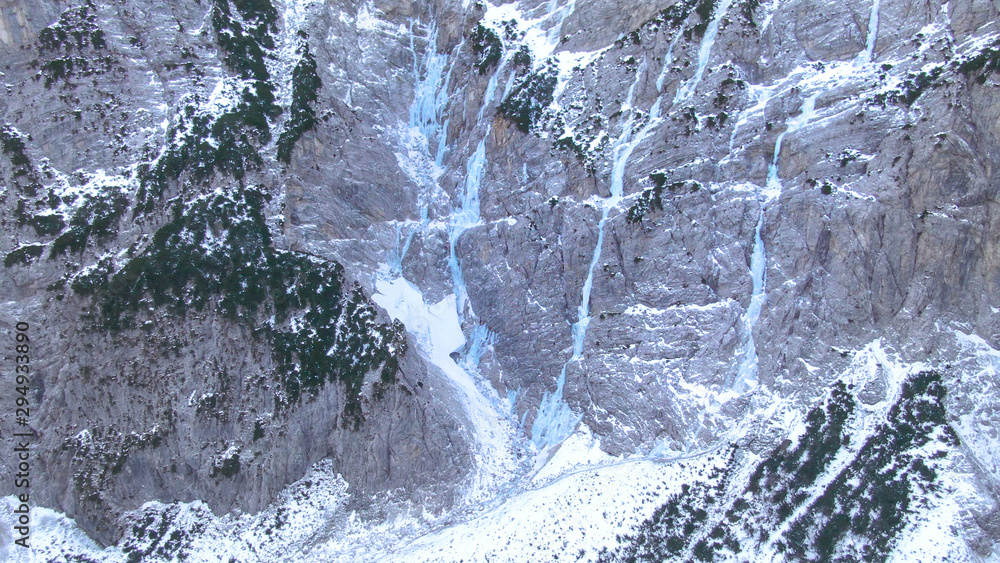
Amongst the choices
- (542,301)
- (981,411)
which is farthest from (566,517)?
(981,411)

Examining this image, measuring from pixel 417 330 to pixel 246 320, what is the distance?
11583 mm

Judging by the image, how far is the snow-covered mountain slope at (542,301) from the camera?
31.6 m

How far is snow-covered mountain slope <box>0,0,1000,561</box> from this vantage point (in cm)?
3158

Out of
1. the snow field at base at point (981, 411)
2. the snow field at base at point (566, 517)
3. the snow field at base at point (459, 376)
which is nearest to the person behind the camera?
the snow field at base at point (981, 411)

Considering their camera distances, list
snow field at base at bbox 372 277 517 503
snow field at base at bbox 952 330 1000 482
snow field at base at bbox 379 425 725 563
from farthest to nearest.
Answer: snow field at base at bbox 372 277 517 503, snow field at base at bbox 379 425 725 563, snow field at base at bbox 952 330 1000 482

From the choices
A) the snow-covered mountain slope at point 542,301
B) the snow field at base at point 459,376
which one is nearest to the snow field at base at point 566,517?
the snow-covered mountain slope at point 542,301

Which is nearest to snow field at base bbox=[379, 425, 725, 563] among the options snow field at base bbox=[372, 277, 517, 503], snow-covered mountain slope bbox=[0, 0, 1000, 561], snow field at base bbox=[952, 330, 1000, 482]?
snow-covered mountain slope bbox=[0, 0, 1000, 561]

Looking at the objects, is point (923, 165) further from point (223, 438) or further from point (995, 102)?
point (223, 438)

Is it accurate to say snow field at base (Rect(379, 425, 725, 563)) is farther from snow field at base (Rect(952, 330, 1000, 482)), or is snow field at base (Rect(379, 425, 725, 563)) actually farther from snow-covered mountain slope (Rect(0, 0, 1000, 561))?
snow field at base (Rect(952, 330, 1000, 482))

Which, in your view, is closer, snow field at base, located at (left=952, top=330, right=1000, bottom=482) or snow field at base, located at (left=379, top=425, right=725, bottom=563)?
snow field at base, located at (left=952, top=330, right=1000, bottom=482)

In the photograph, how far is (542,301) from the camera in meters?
40.8

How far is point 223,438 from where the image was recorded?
114 feet

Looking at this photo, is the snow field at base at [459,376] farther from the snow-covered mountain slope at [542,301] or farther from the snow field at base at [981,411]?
the snow field at base at [981,411]

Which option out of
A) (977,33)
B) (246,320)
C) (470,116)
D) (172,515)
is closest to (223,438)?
(172,515)
